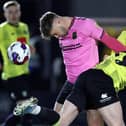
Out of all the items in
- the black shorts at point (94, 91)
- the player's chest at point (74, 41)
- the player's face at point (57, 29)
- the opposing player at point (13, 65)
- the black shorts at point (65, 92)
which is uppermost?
the player's face at point (57, 29)

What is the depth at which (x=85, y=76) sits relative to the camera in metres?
7.44

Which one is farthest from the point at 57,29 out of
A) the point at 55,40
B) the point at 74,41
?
the point at 55,40

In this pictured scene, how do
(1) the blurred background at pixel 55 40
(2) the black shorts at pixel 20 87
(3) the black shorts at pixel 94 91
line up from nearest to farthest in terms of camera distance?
(3) the black shorts at pixel 94 91, (2) the black shorts at pixel 20 87, (1) the blurred background at pixel 55 40

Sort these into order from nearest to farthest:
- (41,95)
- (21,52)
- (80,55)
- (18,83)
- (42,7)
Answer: (80,55)
(21,52)
(18,83)
(41,95)
(42,7)

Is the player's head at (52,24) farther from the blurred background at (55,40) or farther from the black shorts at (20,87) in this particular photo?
the blurred background at (55,40)

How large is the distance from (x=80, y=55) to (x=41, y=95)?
4.43 meters

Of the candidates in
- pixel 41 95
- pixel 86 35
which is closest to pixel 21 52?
pixel 86 35

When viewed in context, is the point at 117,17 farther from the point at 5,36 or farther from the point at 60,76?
the point at 5,36

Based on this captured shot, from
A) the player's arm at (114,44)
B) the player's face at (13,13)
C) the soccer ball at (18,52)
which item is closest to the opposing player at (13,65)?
the player's face at (13,13)

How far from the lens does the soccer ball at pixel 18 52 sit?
9273 mm

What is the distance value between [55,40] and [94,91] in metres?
5.80

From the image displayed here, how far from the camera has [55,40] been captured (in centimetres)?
1314

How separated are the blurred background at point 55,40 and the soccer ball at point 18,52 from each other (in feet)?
9.43

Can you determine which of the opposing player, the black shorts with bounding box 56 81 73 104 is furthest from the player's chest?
the opposing player
